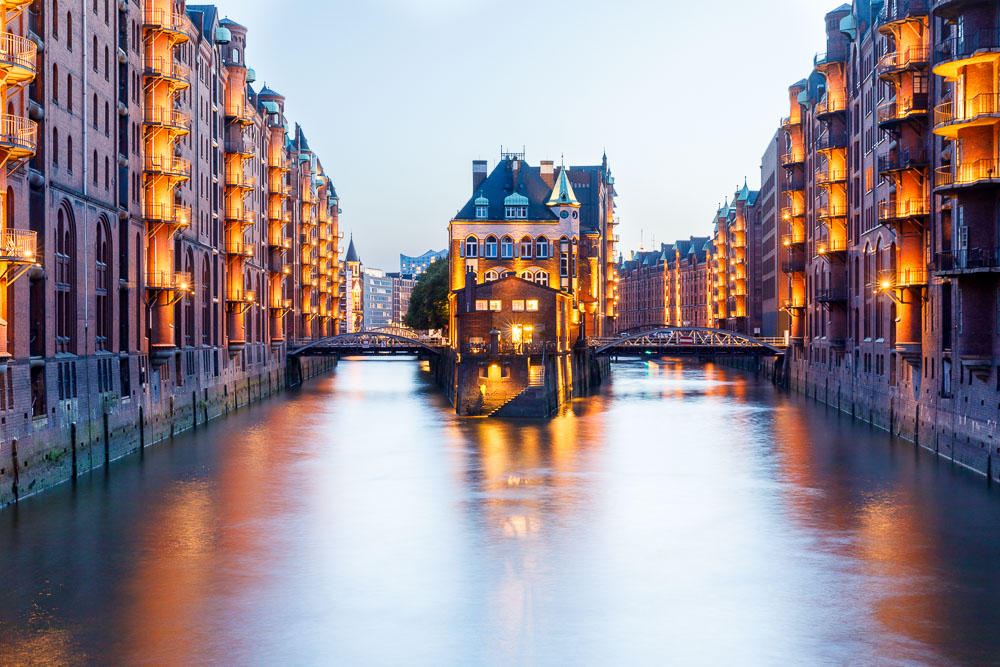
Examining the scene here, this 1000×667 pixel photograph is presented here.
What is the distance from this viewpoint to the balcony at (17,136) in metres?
34.0

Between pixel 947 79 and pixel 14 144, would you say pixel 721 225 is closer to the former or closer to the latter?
pixel 947 79

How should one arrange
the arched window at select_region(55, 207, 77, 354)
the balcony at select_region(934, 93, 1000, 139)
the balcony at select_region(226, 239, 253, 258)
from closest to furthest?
the balcony at select_region(934, 93, 1000, 139)
the arched window at select_region(55, 207, 77, 354)
the balcony at select_region(226, 239, 253, 258)

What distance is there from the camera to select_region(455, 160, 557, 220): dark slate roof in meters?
103

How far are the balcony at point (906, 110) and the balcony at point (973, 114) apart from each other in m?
7.30

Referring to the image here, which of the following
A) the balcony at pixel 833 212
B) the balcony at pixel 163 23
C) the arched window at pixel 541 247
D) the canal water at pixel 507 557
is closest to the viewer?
the canal water at pixel 507 557

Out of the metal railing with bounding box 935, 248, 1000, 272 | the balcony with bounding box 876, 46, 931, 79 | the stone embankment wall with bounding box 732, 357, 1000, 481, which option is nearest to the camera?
the metal railing with bounding box 935, 248, 1000, 272

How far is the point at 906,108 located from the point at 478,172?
228ft

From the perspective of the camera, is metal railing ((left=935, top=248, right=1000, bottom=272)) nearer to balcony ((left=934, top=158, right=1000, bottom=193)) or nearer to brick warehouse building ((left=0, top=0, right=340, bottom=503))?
balcony ((left=934, top=158, right=1000, bottom=193))

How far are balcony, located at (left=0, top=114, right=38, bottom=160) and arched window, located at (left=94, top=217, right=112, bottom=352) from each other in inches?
469

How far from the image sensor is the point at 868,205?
222 ft

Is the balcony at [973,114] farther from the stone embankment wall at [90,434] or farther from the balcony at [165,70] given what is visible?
the balcony at [165,70]

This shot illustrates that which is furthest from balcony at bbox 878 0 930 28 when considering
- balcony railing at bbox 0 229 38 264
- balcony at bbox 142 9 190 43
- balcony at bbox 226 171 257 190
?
balcony at bbox 226 171 257 190

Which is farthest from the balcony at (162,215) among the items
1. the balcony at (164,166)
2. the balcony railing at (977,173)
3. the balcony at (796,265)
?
the balcony at (796,265)

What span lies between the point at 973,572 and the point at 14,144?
98.6ft
